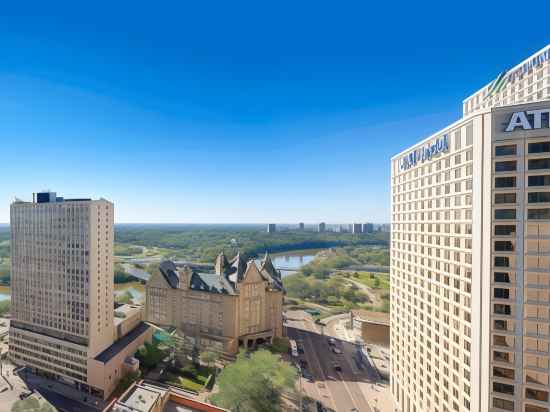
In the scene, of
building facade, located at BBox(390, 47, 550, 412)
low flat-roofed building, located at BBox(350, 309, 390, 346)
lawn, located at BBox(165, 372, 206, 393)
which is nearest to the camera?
building facade, located at BBox(390, 47, 550, 412)

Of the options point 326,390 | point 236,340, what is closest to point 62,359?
point 236,340

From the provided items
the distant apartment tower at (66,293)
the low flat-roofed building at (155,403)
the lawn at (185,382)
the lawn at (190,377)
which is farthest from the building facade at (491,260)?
the distant apartment tower at (66,293)

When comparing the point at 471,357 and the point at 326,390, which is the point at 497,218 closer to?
the point at 471,357

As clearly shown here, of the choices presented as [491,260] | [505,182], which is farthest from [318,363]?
[505,182]

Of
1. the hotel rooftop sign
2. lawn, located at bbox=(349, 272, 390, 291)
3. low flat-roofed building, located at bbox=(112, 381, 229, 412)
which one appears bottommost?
lawn, located at bbox=(349, 272, 390, 291)

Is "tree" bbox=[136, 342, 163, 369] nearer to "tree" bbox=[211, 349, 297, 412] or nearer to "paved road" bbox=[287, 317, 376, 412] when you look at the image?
"tree" bbox=[211, 349, 297, 412]

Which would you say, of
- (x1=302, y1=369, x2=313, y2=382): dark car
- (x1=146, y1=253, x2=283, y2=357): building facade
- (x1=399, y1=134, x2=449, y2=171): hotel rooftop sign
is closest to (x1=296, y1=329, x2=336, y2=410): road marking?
(x1=302, y1=369, x2=313, y2=382): dark car

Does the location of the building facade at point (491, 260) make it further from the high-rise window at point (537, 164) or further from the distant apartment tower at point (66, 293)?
the distant apartment tower at point (66, 293)
